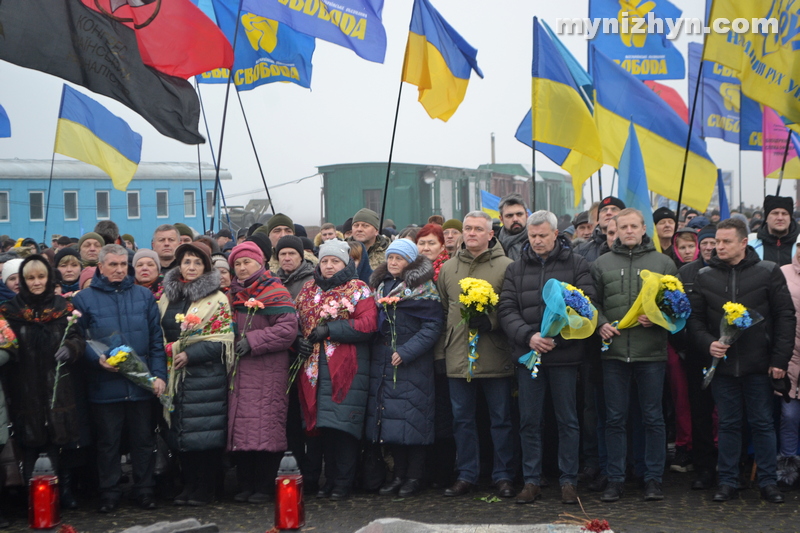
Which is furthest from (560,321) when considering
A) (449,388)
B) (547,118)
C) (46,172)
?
(46,172)

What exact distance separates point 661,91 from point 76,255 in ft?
38.3

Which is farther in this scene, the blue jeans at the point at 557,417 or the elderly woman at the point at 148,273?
the elderly woman at the point at 148,273

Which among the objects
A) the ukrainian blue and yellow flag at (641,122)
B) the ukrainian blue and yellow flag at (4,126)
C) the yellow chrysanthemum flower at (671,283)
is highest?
the ukrainian blue and yellow flag at (4,126)

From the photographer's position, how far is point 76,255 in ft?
28.6

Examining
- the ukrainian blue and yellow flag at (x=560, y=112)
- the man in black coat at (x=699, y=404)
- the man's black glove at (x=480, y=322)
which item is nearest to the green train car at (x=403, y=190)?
the ukrainian blue and yellow flag at (x=560, y=112)

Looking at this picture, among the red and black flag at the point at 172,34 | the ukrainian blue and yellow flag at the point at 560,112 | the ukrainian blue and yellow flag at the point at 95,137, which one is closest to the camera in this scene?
the red and black flag at the point at 172,34

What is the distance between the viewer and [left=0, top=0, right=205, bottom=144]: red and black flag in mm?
6500

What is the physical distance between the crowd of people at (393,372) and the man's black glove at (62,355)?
2 cm

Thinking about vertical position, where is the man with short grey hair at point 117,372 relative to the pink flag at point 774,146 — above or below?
below

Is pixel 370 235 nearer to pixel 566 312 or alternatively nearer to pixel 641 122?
pixel 566 312

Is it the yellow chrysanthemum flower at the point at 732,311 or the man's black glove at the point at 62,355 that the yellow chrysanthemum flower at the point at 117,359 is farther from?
the yellow chrysanthemum flower at the point at 732,311

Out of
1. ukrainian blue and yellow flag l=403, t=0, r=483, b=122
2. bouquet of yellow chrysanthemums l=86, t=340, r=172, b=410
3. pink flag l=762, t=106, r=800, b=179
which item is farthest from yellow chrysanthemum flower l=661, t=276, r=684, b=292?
pink flag l=762, t=106, r=800, b=179

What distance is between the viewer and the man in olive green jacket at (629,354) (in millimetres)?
6582

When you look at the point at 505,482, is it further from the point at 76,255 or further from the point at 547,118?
the point at 76,255
